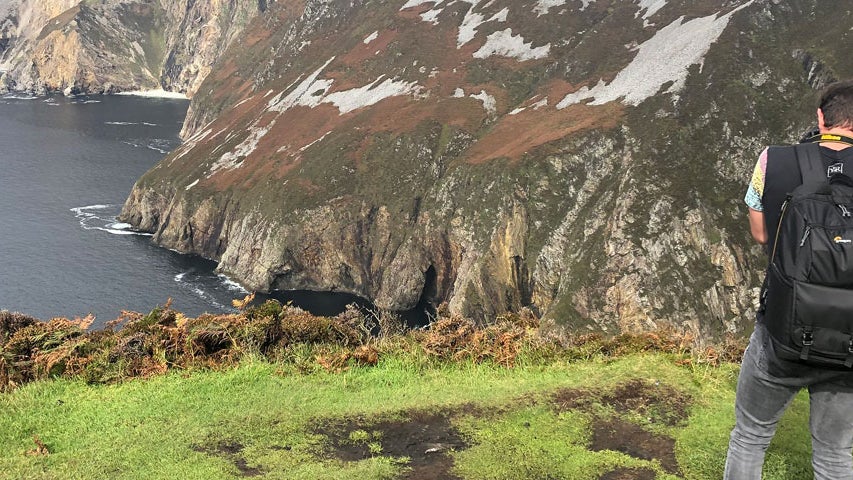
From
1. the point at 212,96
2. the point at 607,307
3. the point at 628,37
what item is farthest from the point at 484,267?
the point at 212,96

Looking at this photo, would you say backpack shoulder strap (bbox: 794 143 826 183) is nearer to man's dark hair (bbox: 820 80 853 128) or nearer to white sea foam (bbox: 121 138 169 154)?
man's dark hair (bbox: 820 80 853 128)

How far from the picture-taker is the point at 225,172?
10444 cm

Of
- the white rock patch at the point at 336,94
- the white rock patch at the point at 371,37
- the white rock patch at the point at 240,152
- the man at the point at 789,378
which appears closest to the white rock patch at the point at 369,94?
the white rock patch at the point at 336,94

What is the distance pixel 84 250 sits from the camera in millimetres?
95062

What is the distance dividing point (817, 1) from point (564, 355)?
86.6 m

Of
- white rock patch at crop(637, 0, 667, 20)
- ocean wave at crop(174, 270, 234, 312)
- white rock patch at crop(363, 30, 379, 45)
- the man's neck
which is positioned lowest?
ocean wave at crop(174, 270, 234, 312)

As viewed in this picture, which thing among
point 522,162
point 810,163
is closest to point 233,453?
point 810,163

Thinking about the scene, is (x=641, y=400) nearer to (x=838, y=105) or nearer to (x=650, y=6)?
(x=838, y=105)

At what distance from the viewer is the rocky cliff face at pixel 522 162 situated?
56.6 m

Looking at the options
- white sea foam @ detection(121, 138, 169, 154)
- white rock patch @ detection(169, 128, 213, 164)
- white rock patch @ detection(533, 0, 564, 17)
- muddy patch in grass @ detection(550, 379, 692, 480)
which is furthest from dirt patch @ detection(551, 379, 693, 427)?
white sea foam @ detection(121, 138, 169, 154)

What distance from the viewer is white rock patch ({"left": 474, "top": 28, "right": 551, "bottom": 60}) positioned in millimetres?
96625

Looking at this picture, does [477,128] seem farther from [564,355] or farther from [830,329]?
[830,329]

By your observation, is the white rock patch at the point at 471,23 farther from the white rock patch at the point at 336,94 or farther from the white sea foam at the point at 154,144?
the white sea foam at the point at 154,144

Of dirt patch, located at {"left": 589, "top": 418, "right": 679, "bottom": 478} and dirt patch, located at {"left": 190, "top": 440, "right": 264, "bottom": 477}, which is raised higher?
dirt patch, located at {"left": 190, "top": 440, "right": 264, "bottom": 477}
